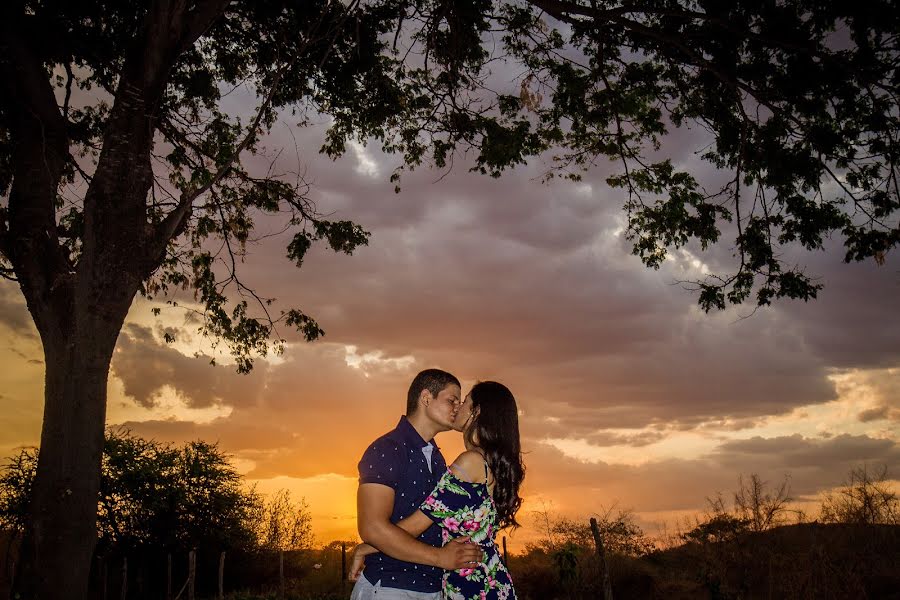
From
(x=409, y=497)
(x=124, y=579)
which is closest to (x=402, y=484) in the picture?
(x=409, y=497)

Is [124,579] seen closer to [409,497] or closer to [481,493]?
[409,497]

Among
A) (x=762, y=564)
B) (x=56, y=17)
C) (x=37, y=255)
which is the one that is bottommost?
(x=762, y=564)

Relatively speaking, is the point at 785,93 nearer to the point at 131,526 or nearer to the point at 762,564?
the point at 762,564

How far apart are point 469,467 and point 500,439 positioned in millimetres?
228

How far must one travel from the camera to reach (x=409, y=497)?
11.9 feet

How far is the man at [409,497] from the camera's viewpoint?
133 inches

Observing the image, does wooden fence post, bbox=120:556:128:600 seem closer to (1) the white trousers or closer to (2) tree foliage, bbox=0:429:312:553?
(2) tree foliage, bbox=0:429:312:553

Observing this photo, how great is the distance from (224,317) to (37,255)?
19.8 ft

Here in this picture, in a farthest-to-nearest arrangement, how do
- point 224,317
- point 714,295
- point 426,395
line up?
point 224,317, point 714,295, point 426,395

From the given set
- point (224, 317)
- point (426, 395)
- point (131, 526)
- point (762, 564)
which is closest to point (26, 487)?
point (131, 526)

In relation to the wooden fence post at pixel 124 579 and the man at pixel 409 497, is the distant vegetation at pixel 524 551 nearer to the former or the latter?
the wooden fence post at pixel 124 579

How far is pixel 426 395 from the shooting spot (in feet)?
12.7

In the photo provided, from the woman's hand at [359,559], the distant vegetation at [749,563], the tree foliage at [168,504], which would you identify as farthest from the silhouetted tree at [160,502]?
the woman's hand at [359,559]

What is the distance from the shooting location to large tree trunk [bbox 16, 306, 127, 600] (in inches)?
256
